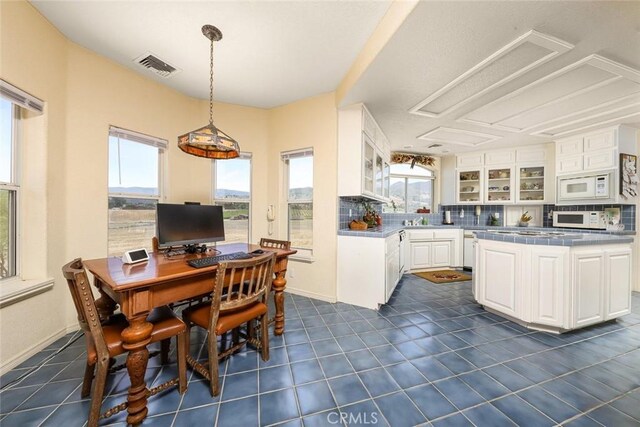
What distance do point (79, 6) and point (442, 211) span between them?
20.4 feet

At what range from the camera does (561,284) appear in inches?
87.7

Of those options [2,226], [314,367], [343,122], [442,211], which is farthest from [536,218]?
[2,226]

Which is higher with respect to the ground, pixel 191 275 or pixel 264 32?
pixel 264 32

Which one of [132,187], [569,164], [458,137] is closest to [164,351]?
[132,187]

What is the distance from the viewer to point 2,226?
1862 millimetres

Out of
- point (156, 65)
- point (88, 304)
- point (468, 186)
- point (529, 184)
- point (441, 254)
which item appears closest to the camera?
point (88, 304)

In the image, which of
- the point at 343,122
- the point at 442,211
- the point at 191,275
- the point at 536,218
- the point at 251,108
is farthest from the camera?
the point at 442,211

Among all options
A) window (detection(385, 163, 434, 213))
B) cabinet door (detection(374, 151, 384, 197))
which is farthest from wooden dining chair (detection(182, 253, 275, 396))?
window (detection(385, 163, 434, 213))

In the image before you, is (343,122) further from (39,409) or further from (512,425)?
(39,409)

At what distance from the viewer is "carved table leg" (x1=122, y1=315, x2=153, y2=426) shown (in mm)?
1276

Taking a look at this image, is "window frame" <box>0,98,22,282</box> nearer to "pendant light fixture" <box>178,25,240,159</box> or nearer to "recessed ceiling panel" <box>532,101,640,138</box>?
"pendant light fixture" <box>178,25,240,159</box>

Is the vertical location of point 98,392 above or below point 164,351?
above

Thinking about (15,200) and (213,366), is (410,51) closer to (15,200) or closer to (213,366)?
(213,366)

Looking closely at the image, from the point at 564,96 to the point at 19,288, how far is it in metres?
5.57
